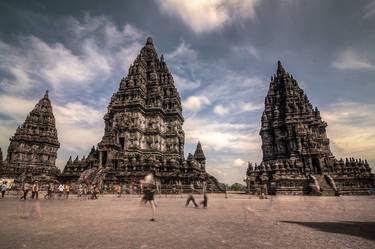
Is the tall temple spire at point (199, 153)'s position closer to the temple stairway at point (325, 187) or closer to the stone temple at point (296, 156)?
the stone temple at point (296, 156)

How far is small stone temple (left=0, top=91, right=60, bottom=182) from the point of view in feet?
188

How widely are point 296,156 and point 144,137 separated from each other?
31357 mm

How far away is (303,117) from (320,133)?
8937 millimetres

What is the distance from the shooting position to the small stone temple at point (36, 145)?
188 ft

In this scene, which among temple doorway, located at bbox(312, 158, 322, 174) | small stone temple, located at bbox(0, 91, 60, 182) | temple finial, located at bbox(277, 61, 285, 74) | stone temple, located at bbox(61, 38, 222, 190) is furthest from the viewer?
small stone temple, located at bbox(0, 91, 60, 182)

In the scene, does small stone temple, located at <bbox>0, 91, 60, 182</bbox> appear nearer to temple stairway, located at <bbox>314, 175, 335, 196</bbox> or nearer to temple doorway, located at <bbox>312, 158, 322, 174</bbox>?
temple stairway, located at <bbox>314, 175, 335, 196</bbox>

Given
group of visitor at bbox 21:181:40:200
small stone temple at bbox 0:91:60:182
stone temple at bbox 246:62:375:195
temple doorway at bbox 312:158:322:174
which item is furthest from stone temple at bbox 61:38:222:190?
small stone temple at bbox 0:91:60:182

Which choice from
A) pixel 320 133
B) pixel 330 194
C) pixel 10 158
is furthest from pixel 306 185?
pixel 10 158

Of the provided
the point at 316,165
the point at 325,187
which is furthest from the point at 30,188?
the point at 316,165

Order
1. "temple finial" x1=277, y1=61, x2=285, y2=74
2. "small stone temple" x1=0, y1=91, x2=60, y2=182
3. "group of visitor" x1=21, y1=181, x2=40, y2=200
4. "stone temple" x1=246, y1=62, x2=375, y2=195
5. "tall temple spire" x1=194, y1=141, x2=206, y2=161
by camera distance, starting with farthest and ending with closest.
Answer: "tall temple spire" x1=194, y1=141, x2=206, y2=161, "small stone temple" x1=0, y1=91, x2=60, y2=182, "temple finial" x1=277, y1=61, x2=285, y2=74, "stone temple" x1=246, y1=62, x2=375, y2=195, "group of visitor" x1=21, y1=181, x2=40, y2=200

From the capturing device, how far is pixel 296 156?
41.7 meters

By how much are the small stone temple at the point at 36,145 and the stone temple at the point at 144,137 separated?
2598 cm

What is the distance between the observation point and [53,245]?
14.2ft

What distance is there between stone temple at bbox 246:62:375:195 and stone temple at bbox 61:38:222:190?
9.26m
